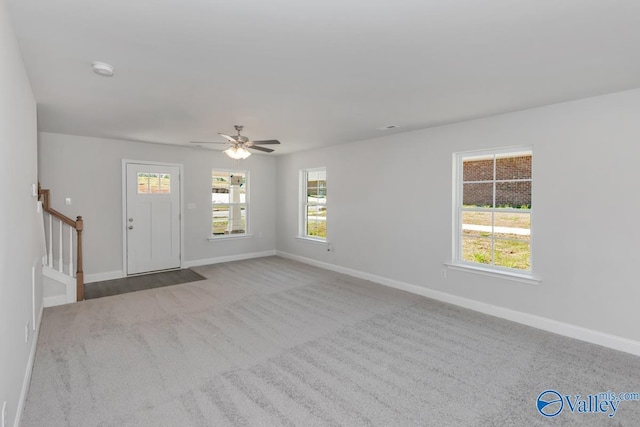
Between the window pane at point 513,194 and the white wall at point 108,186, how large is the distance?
515 centimetres

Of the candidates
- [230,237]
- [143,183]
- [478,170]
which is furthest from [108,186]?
[478,170]

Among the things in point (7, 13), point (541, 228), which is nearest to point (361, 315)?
point (541, 228)

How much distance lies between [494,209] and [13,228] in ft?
15.3

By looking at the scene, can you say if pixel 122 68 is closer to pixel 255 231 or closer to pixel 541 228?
pixel 541 228

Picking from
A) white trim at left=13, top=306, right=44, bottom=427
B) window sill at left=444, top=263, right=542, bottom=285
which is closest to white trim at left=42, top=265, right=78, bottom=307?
white trim at left=13, top=306, right=44, bottom=427

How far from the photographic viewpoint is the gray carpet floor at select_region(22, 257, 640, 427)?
2.18 m

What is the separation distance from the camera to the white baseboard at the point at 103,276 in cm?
543

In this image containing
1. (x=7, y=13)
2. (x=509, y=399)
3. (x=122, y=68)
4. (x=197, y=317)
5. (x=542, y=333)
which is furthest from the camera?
(x=197, y=317)

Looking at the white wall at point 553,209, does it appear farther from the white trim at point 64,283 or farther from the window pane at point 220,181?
the white trim at point 64,283

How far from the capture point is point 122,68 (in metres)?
2.58

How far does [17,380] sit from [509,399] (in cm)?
338

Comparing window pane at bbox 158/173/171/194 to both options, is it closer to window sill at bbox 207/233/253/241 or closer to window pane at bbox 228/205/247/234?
window sill at bbox 207/233/253/241

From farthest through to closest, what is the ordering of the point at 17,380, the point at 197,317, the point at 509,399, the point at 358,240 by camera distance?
the point at 358,240
the point at 197,317
the point at 509,399
the point at 17,380

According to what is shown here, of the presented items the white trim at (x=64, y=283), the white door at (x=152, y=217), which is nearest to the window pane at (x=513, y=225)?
the white door at (x=152, y=217)
